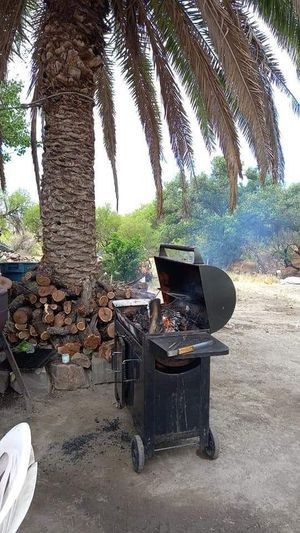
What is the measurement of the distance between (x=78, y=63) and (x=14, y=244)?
550 inches

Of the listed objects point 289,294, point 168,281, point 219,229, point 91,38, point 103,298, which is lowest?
point 289,294

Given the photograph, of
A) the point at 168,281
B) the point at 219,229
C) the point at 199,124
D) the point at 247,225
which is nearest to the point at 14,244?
the point at 219,229

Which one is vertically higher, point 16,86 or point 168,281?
point 16,86

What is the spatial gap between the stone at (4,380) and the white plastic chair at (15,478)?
2592 mm

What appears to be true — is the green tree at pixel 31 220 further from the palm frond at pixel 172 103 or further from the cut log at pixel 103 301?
the cut log at pixel 103 301

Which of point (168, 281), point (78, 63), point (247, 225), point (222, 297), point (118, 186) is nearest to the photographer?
point (222, 297)

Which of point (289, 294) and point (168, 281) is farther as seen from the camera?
point (289, 294)

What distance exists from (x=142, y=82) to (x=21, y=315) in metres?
4.08

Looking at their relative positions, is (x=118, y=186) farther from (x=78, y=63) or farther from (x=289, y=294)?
(x=289, y=294)

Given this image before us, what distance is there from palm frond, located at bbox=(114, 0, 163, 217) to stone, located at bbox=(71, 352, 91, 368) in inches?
116

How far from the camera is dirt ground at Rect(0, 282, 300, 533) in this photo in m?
2.09

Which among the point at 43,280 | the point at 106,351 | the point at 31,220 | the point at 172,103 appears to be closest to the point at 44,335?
the point at 43,280

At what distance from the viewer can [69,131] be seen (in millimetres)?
4164

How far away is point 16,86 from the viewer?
11.9 feet
